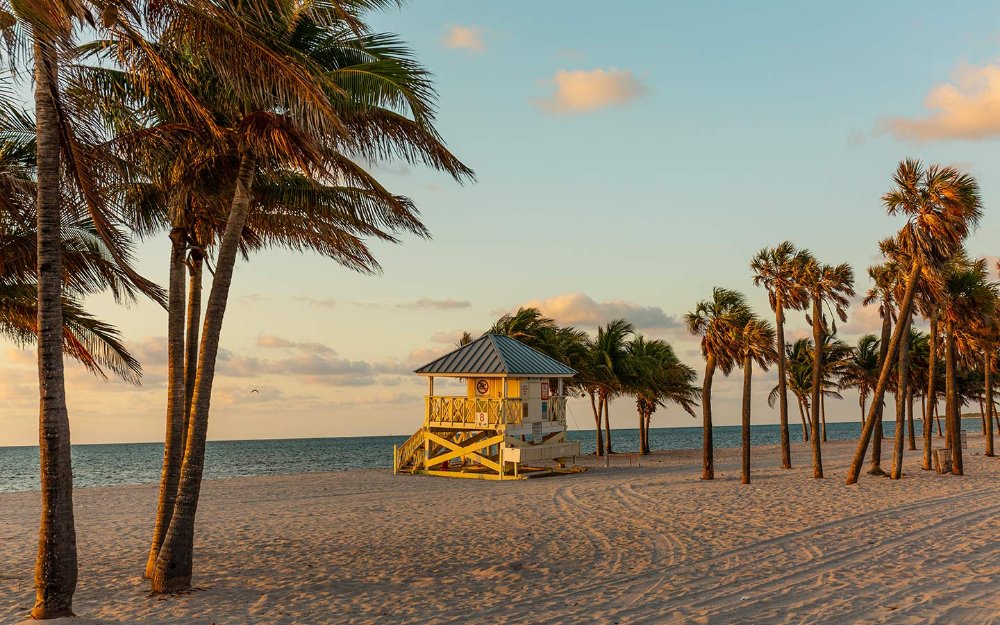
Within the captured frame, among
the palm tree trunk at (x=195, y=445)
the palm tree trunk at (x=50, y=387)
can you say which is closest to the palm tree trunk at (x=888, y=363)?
the palm tree trunk at (x=195, y=445)

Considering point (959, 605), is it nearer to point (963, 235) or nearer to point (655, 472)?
point (963, 235)

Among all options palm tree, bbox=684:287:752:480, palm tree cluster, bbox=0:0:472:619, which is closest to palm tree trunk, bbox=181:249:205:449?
palm tree cluster, bbox=0:0:472:619

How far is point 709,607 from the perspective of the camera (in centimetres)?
930

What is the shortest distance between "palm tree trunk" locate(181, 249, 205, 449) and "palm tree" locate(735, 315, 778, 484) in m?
16.3

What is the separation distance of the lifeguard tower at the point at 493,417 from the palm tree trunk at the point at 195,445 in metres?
18.1

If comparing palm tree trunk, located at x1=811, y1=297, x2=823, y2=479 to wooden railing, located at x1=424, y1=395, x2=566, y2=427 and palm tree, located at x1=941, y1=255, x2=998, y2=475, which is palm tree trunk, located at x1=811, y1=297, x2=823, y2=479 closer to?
palm tree, located at x1=941, y1=255, x2=998, y2=475

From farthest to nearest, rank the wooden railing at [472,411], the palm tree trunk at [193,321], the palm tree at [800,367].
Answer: the palm tree at [800,367] < the wooden railing at [472,411] < the palm tree trunk at [193,321]

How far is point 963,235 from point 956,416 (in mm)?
7536

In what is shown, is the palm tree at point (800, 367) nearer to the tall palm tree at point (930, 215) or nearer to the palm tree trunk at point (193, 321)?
the tall palm tree at point (930, 215)

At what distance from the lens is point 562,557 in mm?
12586

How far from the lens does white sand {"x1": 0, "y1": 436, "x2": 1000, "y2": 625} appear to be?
30.4 feet

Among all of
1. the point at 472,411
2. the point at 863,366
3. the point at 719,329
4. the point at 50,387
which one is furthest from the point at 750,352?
the point at 863,366

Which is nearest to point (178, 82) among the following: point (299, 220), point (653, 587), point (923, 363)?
point (299, 220)

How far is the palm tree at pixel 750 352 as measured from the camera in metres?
22.5
